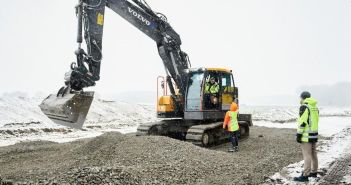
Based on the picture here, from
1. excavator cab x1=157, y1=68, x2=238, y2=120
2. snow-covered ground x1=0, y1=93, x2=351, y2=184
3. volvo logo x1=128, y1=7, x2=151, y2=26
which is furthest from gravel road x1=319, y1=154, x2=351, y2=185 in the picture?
volvo logo x1=128, y1=7, x2=151, y2=26

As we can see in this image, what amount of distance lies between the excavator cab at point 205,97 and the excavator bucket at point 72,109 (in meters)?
4.95

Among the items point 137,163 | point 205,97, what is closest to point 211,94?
point 205,97

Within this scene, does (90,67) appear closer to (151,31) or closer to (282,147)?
(151,31)

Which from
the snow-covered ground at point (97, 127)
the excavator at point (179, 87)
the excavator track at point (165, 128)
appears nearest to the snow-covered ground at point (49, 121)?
the snow-covered ground at point (97, 127)

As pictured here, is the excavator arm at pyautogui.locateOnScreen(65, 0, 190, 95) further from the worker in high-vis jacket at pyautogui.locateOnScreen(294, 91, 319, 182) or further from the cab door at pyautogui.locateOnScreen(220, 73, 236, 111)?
the worker in high-vis jacket at pyautogui.locateOnScreen(294, 91, 319, 182)

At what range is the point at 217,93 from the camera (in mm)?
12633

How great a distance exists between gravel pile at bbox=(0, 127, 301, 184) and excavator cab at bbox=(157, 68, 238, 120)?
1812 millimetres

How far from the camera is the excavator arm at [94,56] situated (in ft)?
26.4

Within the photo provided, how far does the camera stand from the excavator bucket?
25.9ft

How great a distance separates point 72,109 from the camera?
7.93 metres

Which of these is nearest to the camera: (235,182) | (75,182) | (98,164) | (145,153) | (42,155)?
(75,182)

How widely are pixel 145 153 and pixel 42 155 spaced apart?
3.38 meters

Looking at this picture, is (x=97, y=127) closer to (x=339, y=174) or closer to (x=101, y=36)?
(x=101, y=36)

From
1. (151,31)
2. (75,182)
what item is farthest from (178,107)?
(75,182)
